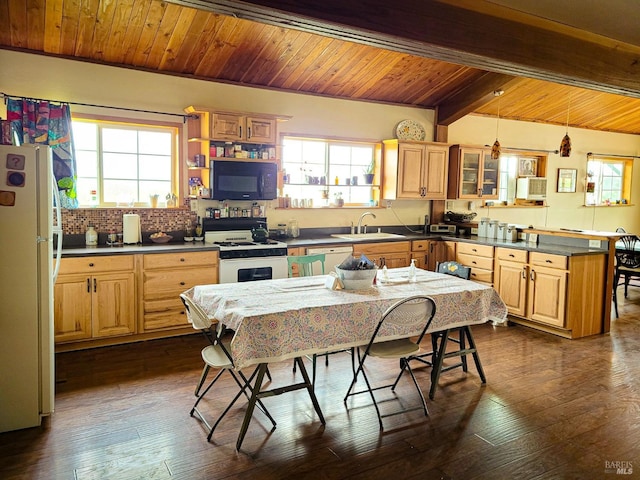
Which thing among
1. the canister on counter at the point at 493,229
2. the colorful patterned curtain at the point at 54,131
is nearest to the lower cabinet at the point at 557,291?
the canister on counter at the point at 493,229

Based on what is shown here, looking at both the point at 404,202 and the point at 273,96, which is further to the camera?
the point at 404,202

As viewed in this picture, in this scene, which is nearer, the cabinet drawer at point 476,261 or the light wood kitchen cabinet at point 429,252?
the cabinet drawer at point 476,261

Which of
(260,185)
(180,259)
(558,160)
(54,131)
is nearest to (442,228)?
(260,185)

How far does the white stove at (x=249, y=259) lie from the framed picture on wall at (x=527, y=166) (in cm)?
459

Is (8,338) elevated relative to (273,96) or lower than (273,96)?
lower

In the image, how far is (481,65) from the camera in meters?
3.67

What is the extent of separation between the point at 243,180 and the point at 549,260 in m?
3.27

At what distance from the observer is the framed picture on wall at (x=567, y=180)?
8180 mm

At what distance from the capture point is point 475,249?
578 centimetres

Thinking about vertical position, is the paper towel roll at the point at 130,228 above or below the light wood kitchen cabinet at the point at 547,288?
above

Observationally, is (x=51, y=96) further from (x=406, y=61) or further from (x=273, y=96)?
(x=406, y=61)

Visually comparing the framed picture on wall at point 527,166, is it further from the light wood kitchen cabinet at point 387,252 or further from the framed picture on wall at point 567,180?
the light wood kitchen cabinet at point 387,252

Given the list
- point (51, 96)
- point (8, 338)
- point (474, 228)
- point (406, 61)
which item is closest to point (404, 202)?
point (474, 228)

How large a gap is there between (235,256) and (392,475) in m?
2.85
